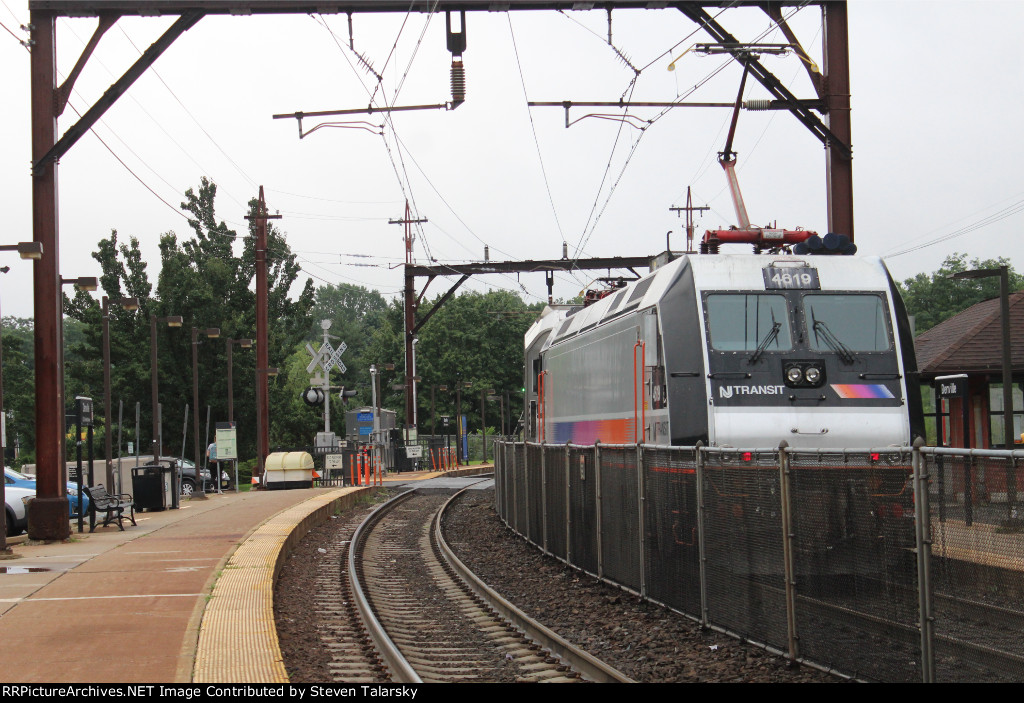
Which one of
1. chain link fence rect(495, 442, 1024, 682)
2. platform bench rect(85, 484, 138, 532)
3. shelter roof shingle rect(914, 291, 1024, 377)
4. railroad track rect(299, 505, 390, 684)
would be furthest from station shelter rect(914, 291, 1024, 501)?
platform bench rect(85, 484, 138, 532)

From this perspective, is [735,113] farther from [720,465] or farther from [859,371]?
[720,465]

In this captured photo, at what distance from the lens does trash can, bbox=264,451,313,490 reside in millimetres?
36406

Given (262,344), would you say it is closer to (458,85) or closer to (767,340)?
(458,85)

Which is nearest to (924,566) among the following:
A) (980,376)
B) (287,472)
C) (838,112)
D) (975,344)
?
(838,112)

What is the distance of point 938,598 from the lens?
22.1 ft

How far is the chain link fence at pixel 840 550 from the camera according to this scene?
241 inches

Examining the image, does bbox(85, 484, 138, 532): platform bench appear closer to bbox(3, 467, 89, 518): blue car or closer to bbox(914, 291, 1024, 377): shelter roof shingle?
bbox(3, 467, 89, 518): blue car

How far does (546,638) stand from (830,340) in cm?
512

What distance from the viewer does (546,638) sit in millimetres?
10047

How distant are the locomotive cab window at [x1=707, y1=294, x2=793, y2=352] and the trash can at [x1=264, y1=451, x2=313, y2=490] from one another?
26109 mm

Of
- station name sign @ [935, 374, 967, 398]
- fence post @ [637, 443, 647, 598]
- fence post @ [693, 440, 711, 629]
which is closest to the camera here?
fence post @ [693, 440, 711, 629]

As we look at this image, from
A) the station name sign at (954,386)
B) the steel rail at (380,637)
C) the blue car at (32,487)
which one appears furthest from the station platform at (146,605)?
the station name sign at (954,386)

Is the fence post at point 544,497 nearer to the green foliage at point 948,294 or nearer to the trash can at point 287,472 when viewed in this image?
the trash can at point 287,472

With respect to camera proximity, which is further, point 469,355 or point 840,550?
point 469,355
